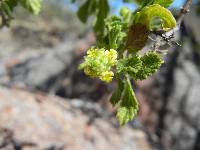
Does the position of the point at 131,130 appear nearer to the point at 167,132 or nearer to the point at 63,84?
the point at 167,132

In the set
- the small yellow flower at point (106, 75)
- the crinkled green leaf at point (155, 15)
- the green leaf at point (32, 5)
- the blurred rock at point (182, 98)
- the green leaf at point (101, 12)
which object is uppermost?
the blurred rock at point (182, 98)

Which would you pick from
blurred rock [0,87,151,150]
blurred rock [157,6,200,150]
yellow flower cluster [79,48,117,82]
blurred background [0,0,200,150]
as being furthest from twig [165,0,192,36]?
blurred rock [157,6,200,150]

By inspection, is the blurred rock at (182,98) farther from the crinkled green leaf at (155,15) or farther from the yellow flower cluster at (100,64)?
the yellow flower cluster at (100,64)

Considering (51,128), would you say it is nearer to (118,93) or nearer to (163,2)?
→ (118,93)

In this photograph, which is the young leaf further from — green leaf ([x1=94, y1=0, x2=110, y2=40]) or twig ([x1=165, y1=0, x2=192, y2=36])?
green leaf ([x1=94, y1=0, x2=110, y2=40])

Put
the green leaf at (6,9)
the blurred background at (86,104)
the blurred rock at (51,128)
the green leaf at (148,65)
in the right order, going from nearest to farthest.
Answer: the green leaf at (148,65), the green leaf at (6,9), the blurred rock at (51,128), the blurred background at (86,104)

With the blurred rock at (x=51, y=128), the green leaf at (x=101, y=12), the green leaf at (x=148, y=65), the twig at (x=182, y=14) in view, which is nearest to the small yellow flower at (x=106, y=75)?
the green leaf at (x=148, y=65)

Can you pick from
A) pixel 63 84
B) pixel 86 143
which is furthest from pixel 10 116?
pixel 63 84
